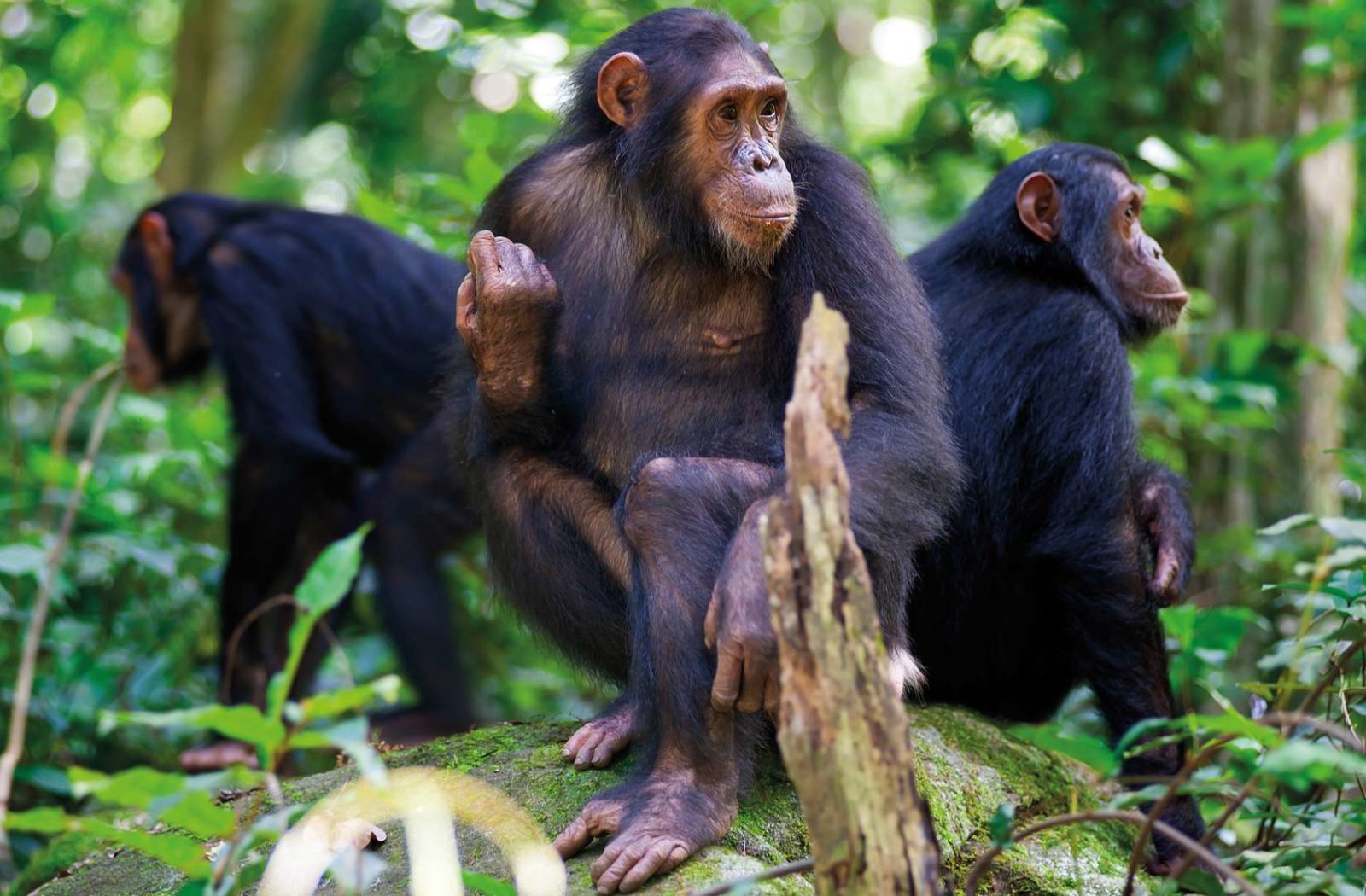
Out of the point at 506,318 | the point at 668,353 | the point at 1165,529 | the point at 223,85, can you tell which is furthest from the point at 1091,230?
the point at 223,85

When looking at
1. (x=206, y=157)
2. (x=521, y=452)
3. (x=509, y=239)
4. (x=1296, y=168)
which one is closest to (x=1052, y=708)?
(x=521, y=452)

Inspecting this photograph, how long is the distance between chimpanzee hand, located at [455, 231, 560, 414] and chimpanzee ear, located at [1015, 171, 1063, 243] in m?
1.76

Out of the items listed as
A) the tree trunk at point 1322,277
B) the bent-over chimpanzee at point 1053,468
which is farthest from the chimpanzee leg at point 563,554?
the tree trunk at point 1322,277

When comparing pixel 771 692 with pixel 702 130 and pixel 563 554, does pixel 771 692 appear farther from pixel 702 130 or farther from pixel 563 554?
pixel 702 130

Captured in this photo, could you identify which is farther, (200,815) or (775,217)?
(775,217)

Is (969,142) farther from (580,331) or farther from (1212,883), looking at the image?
(1212,883)

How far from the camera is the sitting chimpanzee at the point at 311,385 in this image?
6.57 m

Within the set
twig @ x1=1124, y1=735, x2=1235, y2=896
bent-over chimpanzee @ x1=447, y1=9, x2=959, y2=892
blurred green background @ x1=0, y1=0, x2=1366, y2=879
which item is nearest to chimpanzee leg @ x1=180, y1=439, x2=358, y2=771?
blurred green background @ x1=0, y1=0, x2=1366, y2=879

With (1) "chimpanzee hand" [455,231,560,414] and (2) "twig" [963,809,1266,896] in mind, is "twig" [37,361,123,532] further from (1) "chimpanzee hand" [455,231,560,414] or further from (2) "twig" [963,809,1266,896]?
(2) "twig" [963,809,1266,896]

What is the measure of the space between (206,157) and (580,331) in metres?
8.23

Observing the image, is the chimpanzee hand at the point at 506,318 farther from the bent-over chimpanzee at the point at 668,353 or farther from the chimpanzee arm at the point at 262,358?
the chimpanzee arm at the point at 262,358

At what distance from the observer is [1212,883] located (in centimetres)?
298

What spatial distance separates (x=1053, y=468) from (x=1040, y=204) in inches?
37.8

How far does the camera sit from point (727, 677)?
3131 millimetres
